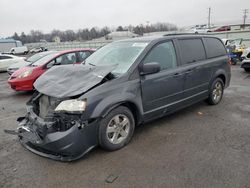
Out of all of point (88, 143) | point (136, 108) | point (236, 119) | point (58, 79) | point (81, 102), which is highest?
point (58, 79)

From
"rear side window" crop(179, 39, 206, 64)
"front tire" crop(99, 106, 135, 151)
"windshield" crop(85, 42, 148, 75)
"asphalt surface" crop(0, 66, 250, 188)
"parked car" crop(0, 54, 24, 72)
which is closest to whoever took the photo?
"asphalt surface" crop(0, 66, 250, 188)

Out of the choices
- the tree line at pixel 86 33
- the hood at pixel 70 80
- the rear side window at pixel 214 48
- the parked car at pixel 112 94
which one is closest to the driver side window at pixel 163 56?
the parked car at pixel 112 94

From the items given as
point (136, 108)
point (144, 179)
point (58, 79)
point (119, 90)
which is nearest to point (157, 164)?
point (144, 179)

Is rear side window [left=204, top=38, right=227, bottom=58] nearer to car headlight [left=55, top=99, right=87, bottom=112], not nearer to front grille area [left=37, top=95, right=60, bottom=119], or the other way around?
car headlight [left=55, top=99, right=87, bottom=112]

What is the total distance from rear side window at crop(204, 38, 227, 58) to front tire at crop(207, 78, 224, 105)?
2.13 ft

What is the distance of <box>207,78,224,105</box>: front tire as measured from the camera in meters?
5.10

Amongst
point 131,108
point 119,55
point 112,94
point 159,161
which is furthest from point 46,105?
point 159,161

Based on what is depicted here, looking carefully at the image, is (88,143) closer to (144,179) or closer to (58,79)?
(144,179)

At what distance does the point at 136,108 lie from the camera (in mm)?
3479

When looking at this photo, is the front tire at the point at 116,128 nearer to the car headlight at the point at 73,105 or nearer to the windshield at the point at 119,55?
the car headlight at the point at 73,105

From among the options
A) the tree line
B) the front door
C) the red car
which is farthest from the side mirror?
the tree line

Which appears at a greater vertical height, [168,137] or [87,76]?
[87,76]

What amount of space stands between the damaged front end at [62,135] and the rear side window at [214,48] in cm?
346

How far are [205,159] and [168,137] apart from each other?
2.72 ft
